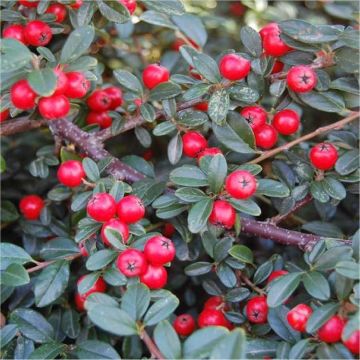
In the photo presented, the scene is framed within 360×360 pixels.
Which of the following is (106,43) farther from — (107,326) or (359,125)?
(107,326)

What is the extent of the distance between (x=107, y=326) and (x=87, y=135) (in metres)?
0.79

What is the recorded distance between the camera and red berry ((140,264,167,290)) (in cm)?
148

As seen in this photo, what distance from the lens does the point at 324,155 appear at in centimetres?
175

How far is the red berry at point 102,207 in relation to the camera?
1505 millimetres

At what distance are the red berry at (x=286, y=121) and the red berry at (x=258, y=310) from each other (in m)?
0.54

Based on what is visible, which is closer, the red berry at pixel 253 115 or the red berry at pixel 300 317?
the red berry at pixel 300 317

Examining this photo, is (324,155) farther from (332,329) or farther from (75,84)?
(75,84)

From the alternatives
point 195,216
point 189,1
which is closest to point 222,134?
point 195,216

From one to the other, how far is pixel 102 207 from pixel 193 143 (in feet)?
1.28

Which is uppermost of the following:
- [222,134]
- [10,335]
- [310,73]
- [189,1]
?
[310,73]

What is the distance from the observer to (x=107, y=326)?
128 cm

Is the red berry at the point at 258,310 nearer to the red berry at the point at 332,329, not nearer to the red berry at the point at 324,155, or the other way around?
the red berry at the point at 332,329

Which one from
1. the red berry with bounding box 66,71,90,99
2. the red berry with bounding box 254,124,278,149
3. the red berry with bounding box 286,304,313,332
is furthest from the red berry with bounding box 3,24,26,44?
the red berry with bounding box 286,304,313,332

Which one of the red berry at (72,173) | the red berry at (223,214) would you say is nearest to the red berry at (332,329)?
the red berry at (223,214)
